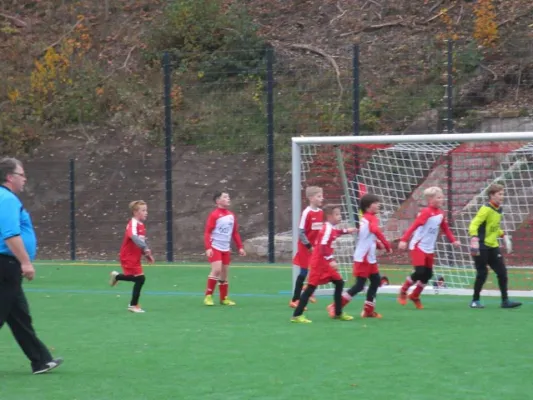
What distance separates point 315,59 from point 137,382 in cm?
1978

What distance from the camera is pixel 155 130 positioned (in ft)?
86.1

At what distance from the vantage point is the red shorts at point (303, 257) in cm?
1327

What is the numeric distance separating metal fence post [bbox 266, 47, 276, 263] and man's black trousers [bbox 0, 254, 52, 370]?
12842 mm

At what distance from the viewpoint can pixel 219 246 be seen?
541 inches

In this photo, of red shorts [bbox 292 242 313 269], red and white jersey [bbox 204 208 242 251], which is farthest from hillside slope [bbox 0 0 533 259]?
red shorts [bbox 292 242 313 269]

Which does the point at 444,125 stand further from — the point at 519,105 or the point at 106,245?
the point at 106,245

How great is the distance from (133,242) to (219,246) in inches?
47.4

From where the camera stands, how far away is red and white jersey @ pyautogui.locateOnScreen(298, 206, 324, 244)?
12859mm

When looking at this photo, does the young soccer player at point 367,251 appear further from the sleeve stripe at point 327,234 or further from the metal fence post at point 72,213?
the metal fence post at point 72,213

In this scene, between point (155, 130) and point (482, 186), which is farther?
point (155, 130)

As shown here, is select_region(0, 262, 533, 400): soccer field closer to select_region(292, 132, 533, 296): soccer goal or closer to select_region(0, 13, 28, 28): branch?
select_region(292, 132, 533, 296): soccer goal

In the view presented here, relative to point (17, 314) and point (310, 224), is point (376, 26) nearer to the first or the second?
point (310, 224)

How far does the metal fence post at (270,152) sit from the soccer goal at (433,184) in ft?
12.7

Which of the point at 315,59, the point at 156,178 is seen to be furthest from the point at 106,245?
the point at 315,59
